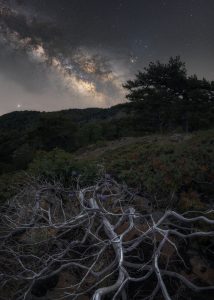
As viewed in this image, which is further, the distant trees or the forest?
the distant trees

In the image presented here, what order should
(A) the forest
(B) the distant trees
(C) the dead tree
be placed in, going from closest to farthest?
(C) the dead tree < (A) the forest < (B) the distant trees

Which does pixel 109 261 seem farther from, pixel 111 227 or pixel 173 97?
pixel 173 97

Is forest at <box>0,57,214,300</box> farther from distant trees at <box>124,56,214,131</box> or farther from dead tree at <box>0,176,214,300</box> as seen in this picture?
distant trees at <box>124,56,214,131</box>

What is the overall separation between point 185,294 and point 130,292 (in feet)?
2.71

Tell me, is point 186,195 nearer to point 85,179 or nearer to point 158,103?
point 85,179

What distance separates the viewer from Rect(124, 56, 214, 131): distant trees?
2766cm

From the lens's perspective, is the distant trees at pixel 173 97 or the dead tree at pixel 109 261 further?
the distant trees at pixel 173 97

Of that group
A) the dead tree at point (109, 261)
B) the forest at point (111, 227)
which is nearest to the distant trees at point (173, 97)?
the forest at point (111, 227)

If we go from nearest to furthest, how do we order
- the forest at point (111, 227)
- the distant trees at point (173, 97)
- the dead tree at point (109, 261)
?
the dead tree at point (109, 261)
the forest at point (111, 227)
the distant trees at point (173, 97)

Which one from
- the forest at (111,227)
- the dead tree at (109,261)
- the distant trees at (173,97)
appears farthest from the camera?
the distant trees at (173,97)

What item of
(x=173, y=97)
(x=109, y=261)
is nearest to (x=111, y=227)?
(x=109, y=261)

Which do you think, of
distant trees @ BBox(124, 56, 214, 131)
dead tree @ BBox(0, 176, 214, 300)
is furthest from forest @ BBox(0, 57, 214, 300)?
distant trees @ BBox(124, 56, 214, 131)

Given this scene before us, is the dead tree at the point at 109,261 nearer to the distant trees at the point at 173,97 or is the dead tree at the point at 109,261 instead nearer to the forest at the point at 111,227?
the forest at the point at 111,227

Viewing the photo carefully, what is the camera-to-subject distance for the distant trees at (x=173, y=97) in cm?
2766
